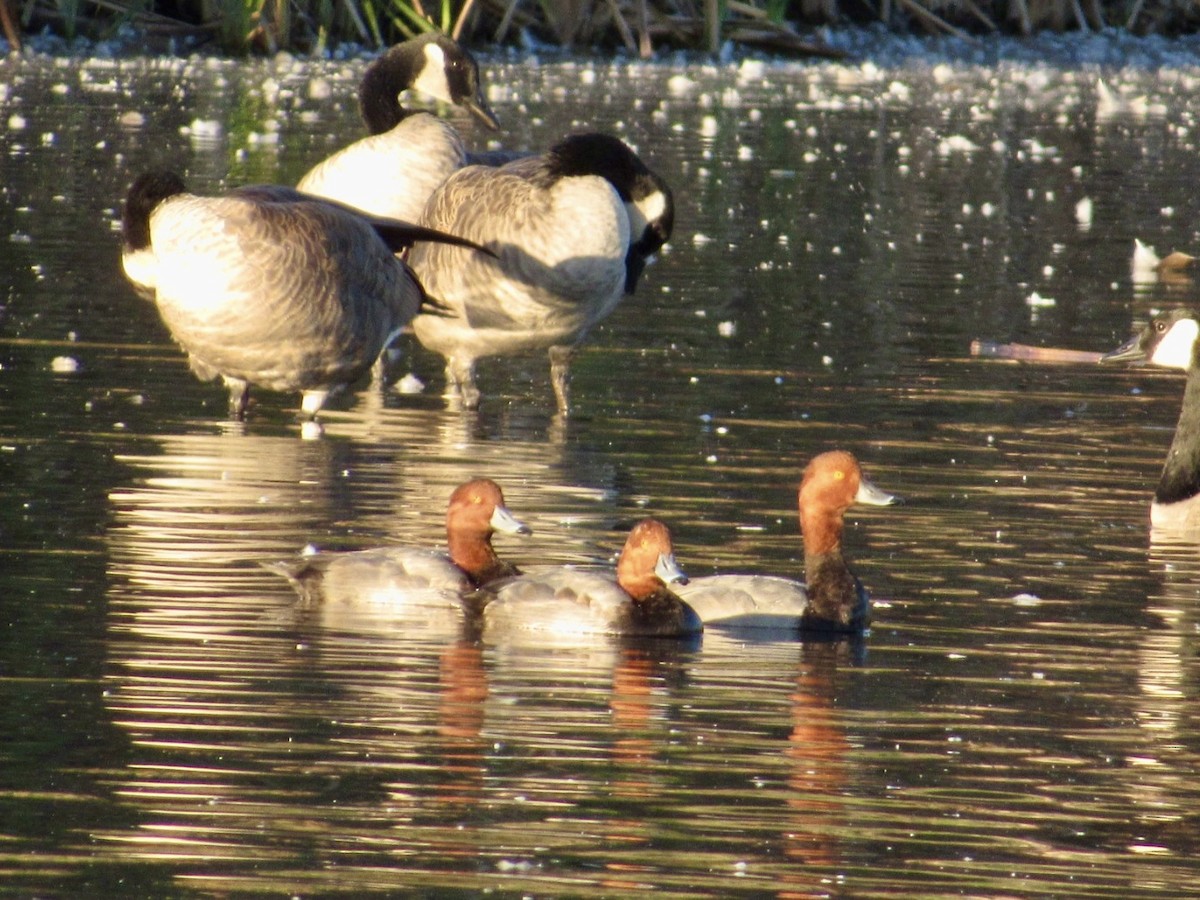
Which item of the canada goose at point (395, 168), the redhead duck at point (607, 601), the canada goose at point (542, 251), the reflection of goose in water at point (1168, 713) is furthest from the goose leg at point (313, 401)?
the reflection of goose in water at point (1168, 713)

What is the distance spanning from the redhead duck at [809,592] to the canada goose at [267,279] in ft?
10.8

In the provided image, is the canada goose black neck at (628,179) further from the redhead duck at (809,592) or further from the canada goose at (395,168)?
the redhead duck at (809,592)

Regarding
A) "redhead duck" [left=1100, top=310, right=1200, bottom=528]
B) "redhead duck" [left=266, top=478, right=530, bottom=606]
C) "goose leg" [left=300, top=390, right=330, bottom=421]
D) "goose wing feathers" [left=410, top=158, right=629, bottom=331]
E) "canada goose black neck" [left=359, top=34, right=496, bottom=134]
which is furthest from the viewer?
"canada goose black neck" [left=359, top=34, right=496, bottom=134]

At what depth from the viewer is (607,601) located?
761 centimetres

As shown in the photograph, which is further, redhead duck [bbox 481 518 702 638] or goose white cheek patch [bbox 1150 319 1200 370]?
goose white cheek patch [bbox 1150 319 1200 370]

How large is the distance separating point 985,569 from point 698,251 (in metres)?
10.3

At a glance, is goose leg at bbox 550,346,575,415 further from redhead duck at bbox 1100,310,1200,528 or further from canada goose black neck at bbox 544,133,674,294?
redhead duck at bbox 1100,310,1200,528

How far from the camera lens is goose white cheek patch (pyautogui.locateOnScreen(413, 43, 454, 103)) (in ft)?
48.1

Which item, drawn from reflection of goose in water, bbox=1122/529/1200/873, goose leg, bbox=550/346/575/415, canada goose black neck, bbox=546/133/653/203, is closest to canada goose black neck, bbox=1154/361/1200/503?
reflection of goose in water, bbox=1122/529/1200/873

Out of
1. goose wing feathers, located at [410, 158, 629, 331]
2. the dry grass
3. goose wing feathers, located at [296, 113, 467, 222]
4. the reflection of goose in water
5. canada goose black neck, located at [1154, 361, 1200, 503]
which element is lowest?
the reflection of goose in water

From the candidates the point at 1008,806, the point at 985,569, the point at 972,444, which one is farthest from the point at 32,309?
the point at 1008,806

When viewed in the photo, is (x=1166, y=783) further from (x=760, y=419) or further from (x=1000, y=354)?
(x=1000, y=354)

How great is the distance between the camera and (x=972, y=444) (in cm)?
1107

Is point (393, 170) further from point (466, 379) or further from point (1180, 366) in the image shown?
point (1180, 366)
